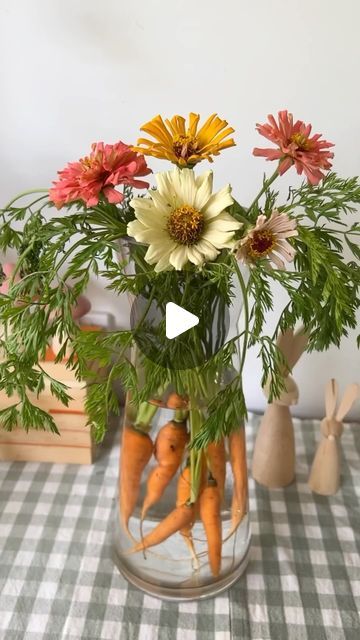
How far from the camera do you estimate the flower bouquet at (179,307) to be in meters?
0.50

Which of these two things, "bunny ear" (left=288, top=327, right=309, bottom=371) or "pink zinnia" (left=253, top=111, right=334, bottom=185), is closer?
"pink zinnia" (left=253, top=111, right=334, bottom=185)

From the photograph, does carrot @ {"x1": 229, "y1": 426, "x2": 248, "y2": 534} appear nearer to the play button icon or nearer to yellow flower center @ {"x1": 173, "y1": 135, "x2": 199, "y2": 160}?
the play button icon

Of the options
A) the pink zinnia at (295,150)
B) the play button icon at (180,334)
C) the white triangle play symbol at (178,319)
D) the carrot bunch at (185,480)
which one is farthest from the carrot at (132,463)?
the pink zinnia at (295,150)

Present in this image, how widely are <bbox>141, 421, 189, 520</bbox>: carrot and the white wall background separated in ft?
1.22

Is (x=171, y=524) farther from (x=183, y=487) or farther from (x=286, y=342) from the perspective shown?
(x=286, y=342)

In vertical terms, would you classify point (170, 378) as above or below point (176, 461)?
above

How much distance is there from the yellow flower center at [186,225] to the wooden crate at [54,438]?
423 millimetres

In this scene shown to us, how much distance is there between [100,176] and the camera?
1.66ft

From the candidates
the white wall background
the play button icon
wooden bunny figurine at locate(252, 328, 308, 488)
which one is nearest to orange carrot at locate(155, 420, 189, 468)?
the play button icon

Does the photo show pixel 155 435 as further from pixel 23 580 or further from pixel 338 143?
pixel 338 143

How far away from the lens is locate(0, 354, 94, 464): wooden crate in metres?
0.88

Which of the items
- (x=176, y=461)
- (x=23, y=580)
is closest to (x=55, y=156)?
(x=176, y=461)

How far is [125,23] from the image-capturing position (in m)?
0.78

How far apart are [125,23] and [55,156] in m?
0.20
